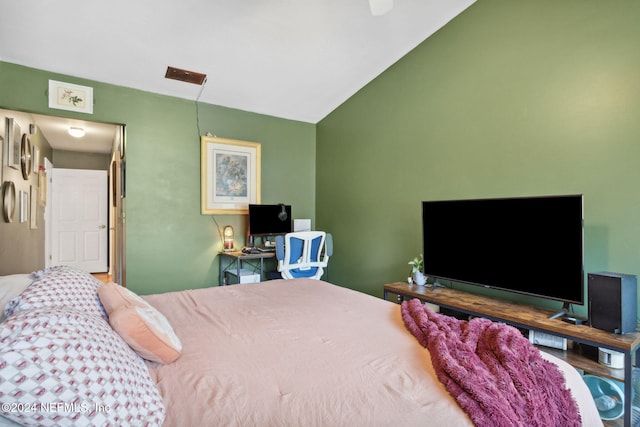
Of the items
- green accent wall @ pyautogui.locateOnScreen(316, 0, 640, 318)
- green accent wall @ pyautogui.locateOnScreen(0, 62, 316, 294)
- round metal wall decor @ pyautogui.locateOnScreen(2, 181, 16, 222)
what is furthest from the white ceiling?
round metal wall decor @ pyautogui.locateOnScreen(2, 181, 16, 222)

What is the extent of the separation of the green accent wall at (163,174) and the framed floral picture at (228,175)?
0.09 meters

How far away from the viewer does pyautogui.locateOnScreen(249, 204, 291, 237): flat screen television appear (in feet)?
13.4

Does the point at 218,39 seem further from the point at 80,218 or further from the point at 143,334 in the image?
the point at 80,218

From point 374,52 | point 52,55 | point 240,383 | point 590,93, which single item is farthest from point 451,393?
point 52,55

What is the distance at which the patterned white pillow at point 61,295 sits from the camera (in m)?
1.10

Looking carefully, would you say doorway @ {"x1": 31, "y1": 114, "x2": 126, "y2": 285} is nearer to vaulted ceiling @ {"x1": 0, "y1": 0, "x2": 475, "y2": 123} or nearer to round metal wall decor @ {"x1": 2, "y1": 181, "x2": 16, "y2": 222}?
round metal wall decor @ {"x1": 2, "y1": 181, "x2": 16, "y2": 222}

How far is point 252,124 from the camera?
14.4 ft

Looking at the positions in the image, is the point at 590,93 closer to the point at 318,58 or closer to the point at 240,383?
the point at 318,58

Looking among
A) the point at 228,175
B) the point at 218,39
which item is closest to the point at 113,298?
the point at 218,39

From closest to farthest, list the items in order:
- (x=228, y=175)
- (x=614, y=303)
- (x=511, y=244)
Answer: (x=614, y=303) < (x=511, y=244) < (x=228, y=175)

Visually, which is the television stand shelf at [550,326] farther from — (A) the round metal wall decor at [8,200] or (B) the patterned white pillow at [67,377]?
(A) the round metal wall decor at [8,200]

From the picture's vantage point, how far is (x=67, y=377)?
712mm

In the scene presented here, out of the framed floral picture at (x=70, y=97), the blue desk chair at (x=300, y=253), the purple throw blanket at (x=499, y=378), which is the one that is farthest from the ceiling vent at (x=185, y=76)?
the purple throw blanket at (x=499, y=378)

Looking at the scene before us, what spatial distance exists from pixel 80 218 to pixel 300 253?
500 centimetres
